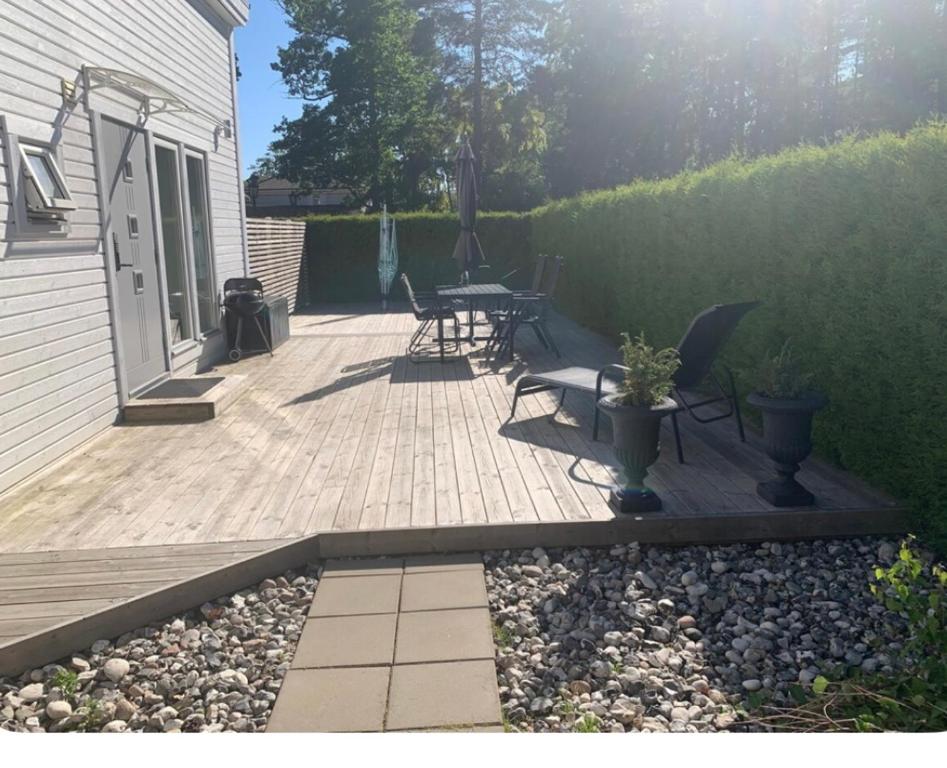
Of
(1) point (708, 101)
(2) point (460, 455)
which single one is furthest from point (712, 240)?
(1) point (708, 101)

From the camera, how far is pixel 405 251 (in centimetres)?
1520

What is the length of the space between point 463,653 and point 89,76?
14.5 ft

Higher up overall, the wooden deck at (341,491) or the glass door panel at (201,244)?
the glass door panel at (201,244)

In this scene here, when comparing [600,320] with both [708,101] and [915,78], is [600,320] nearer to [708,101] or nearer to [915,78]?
[915,78]

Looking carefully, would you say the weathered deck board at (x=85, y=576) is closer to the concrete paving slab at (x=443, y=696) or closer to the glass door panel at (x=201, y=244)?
the concrete paving slab at (x=443, y=696)

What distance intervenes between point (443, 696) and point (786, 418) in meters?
1.89

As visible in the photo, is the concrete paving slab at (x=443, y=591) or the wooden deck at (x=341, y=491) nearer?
the concrete paving slab at (x=443, y=591)

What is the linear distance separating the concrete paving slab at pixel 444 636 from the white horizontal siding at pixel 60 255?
244 centimetres

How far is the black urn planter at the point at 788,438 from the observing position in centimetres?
324

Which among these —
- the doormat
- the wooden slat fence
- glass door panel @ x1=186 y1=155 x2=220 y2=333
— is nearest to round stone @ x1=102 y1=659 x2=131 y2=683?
the doormat

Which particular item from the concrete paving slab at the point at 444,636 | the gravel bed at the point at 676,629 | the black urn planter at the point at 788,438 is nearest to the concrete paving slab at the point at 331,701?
the concrete paving slab at the point at 444,636

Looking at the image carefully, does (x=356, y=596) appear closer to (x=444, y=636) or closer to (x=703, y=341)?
(x=444, y=636)
